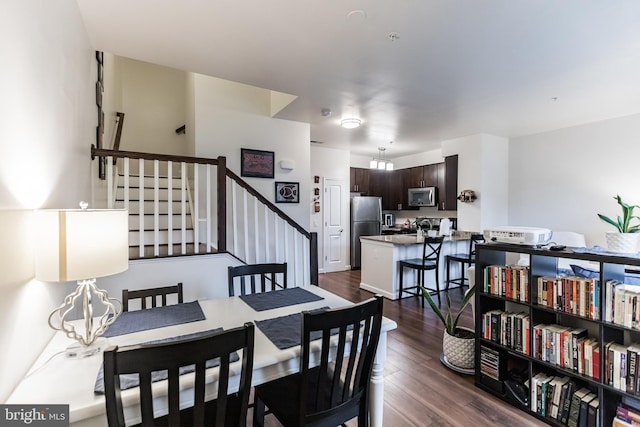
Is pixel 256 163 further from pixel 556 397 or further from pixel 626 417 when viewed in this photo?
pixel 626 417

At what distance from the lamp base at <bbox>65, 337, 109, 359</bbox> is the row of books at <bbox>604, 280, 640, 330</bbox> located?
261 cm

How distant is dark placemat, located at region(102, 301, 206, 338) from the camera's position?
1.48 metres

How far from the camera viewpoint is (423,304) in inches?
163

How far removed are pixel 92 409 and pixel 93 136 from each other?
8.25 ft

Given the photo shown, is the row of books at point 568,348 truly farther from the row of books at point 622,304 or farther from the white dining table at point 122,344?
the white dining table at point 122,344

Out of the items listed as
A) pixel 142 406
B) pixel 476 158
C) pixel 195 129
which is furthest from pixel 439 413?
pixel 476 158

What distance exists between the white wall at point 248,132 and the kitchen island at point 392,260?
1201mm

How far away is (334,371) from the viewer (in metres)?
1.31

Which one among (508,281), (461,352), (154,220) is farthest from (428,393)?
(154,220)

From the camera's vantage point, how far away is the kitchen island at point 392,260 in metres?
4.52

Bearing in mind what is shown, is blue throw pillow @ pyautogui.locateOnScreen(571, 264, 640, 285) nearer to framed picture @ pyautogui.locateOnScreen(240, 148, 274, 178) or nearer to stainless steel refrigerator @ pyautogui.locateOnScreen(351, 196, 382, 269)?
framed picture @ pyautogui.locateOnScreen(240, 148, 274, 178)

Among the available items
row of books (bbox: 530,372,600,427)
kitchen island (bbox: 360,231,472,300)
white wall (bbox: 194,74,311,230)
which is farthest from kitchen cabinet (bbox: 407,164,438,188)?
row of books (bbox: 530,372,600,427)

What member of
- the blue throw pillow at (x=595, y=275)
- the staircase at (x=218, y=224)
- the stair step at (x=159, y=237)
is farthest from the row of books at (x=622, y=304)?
the stair step at (x=159, y=237)

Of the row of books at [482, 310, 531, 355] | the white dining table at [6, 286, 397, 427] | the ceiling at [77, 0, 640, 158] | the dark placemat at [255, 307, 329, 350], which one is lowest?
the row of books at [482, 310, 531, 355]
